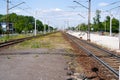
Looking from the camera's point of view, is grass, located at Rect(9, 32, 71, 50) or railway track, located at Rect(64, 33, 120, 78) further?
grass, located at Rect(9, 32, 71, 50)

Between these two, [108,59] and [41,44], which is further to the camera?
[41,44]

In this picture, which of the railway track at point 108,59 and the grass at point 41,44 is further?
the grass at point 41,44

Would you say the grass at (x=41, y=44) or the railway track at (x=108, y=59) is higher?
the railway track at (x=108, y=59)

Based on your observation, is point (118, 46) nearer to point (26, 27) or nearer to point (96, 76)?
point (96, 76)

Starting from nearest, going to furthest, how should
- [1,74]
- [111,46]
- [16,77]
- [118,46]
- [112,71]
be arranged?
[16,77]
[1,74]
[112,71]
[118,46]
[111,46]

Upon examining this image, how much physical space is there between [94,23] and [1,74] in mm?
158621

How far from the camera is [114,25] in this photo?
157 metres

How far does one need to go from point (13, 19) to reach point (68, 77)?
164 meters

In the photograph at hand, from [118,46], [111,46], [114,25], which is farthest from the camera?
[114,25]

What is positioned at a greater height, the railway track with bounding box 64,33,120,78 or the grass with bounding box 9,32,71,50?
the railway track with bounding box 64,33,120,78

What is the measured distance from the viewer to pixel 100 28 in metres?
167

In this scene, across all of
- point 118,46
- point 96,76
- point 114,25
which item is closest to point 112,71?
point 96,76

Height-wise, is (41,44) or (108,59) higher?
(108,59)

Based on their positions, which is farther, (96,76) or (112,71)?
(112,71)
